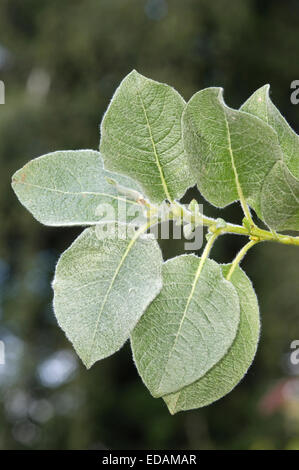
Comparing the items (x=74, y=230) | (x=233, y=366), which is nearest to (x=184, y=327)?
(x=233, y=366)

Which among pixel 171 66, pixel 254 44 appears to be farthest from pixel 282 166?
pixel 254 44

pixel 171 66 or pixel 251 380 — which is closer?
pixel 171 66

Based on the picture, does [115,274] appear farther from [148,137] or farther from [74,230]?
[74,230]

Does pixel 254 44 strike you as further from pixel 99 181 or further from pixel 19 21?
pixel 99 181

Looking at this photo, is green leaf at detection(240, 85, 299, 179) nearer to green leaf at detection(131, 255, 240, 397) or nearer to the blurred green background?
green leaf at detection(131, 255, 240, 397)

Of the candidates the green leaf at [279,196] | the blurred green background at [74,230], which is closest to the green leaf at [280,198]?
the green leaf at [279,196]

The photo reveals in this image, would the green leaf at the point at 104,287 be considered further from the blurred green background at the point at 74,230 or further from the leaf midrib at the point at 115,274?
the blurred green background at the point at 74,230
